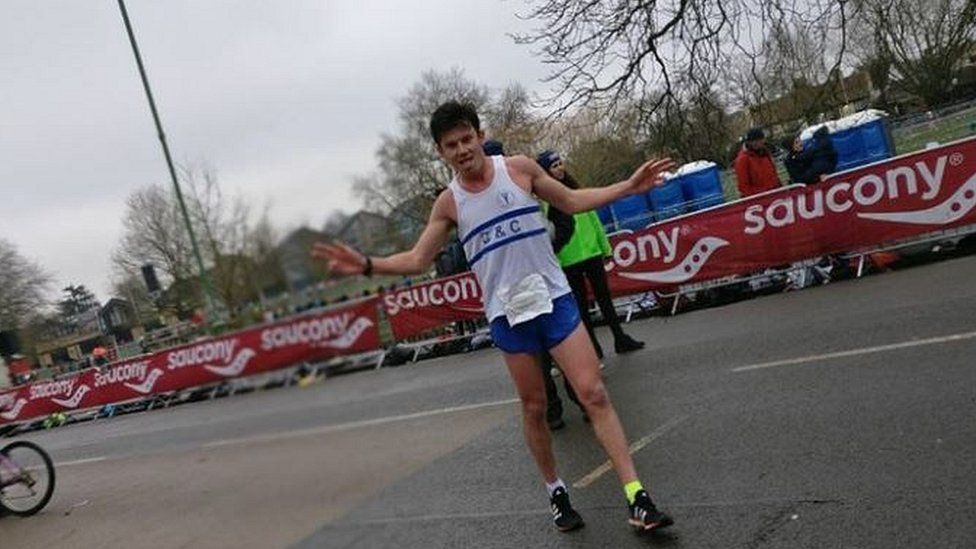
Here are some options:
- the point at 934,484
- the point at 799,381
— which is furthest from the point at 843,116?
the point at 934,484

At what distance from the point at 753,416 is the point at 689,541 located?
5.43 ft

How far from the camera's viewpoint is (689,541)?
3.32 meters

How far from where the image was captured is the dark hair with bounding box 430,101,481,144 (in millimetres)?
1480

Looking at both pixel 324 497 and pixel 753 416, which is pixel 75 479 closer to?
pixel 324 497

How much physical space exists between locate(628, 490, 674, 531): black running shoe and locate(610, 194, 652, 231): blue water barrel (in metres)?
10.5

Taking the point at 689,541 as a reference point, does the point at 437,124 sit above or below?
above

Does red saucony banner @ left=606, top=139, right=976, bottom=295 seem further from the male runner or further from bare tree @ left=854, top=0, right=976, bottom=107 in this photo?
the male runner

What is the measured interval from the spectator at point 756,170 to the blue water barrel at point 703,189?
3.42 m

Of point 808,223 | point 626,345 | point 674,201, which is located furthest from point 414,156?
point 674,201

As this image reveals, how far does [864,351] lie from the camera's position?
18.6ft

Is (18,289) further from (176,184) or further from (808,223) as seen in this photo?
(808,223)

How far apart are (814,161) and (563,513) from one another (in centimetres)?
719

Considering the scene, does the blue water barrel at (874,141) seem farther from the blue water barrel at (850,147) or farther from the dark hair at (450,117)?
the dark hair at (450,117)

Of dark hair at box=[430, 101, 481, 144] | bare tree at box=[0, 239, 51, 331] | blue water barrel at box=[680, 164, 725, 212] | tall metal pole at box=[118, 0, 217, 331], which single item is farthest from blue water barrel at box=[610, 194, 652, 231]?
tall metal pole at box=[118, 0, 217, 331]
